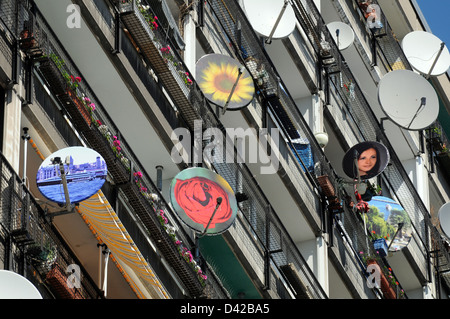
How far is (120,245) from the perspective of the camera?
32188 millimetres

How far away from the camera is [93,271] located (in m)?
33.1

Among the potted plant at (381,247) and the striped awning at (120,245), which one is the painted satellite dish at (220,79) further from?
the potted plant at (381,247)

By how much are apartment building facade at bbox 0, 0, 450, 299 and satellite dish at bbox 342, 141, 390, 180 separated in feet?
2.48

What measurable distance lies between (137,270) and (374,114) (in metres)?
18.6

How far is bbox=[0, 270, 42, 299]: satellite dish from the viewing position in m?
25.3

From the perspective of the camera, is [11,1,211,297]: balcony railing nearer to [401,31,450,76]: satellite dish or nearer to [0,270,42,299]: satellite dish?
[0,270,42,299]: satellite dish

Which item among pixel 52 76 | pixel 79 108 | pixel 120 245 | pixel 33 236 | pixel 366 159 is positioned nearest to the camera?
pixel 33 236

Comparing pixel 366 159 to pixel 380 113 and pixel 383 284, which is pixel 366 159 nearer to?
pixel 383 284

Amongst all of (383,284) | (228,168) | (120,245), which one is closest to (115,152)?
(120,245)

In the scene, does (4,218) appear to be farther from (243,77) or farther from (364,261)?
(364,261)

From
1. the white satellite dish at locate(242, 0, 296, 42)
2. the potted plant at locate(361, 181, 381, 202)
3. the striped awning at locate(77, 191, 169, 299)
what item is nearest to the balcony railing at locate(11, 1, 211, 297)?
the striped awning at locate(77, 191, 169, 299)

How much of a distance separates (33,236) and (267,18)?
14.3m

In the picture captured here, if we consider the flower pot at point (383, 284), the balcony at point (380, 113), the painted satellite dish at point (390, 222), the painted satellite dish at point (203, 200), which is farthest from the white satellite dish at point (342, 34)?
the painted satellite dish at point (203, 200)
